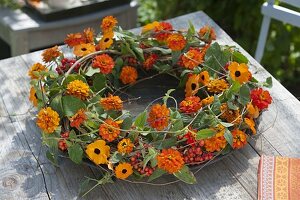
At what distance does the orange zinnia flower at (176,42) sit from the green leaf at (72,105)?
29 centimetres

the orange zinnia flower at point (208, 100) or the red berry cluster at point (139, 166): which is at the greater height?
the orange zinnia flower at point (208, 100)

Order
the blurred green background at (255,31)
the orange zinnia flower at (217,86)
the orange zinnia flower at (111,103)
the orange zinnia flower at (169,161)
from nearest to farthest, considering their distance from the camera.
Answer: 1. the orange zinnia flower at (169,161)
2. the orange zinnia flower at (111,103)
3. the orange zinnia flower at (217,86)
4. the blurred green background at (255,31)

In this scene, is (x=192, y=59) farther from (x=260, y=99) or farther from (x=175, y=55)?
(x=260, y=99)

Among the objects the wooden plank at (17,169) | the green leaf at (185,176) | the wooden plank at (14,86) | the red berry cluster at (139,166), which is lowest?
the wooden plank at (17,169)

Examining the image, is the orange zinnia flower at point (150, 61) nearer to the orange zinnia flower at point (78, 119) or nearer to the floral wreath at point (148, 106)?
the floral wreath at point (148, 106)

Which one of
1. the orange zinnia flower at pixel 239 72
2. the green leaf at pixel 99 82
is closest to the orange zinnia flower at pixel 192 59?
the orange zinnia flower at pixel 239 72

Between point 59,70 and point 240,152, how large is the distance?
48 cm

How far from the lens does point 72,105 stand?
1.35 m

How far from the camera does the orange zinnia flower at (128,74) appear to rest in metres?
1.54

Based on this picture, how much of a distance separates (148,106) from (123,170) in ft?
0.91

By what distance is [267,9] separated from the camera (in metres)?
2.17

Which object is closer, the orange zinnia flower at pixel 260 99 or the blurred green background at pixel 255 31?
the orange zinnia flower at pixel 260 99

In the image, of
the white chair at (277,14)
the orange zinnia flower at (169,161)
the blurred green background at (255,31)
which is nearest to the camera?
the orange zinnia flower at (169,161)

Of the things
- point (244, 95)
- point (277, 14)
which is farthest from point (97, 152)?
point (277, 14)
